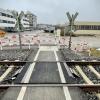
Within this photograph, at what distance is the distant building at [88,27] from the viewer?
73500 mm

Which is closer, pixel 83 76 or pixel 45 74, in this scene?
pixel 45 74

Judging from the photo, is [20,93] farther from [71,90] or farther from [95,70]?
[95,70]

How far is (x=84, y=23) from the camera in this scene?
7400cm

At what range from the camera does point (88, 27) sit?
245 feet

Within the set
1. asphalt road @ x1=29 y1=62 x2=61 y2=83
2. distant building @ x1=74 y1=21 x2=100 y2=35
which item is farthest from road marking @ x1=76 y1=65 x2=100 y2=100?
distant building @ x1=74 y1=21 x2=100 y2=35

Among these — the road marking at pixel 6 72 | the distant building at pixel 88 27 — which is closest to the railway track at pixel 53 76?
the road marking at pixel 6 72

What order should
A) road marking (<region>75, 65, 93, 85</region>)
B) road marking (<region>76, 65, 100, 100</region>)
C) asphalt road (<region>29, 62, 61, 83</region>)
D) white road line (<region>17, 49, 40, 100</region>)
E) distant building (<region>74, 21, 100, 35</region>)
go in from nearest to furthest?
white road line (<region>17, 49, 40, 100</region>) → asphalt road (<region>29, 62, 61, 83</region>) → road marking (<region>76, 65, 100, 100</region>) → road marking (<region>75, 65, 93, 85</region>) → distant building (<region>74, 21, 100, 35</region>)

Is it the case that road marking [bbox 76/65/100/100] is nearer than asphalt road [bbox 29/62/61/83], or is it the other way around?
asphalt road [bbox 29/62/61/83]

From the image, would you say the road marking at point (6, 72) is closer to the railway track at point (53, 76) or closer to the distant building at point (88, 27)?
the railway track at point (53, 76)

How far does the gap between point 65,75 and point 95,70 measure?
3.61 metres

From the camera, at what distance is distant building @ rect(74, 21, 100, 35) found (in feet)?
241

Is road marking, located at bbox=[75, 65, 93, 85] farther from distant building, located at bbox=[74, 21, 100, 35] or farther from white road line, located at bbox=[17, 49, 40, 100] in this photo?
distant building, located at bbox=[74, 21, 100, 35]

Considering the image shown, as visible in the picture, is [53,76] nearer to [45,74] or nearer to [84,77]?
[45,74]

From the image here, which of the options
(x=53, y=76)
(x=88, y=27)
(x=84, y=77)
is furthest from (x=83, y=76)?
(x=88, y=27)
